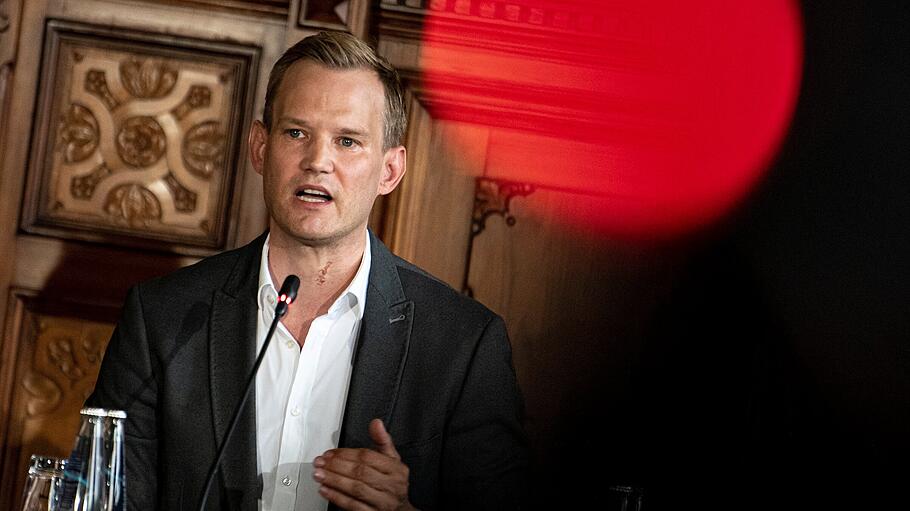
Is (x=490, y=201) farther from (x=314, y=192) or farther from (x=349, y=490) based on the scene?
(x=349, y=490)

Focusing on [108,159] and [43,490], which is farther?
[108,159]

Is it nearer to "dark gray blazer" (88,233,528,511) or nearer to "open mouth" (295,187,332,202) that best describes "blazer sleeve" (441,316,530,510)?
"dark gray blazer" (88,233,528,511)

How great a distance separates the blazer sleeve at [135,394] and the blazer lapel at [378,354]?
1.37 ft

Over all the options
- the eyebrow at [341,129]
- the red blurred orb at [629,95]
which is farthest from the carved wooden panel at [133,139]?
the eyebrow at [341,129]

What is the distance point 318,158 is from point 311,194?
8cm

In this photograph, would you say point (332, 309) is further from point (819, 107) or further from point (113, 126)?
point (819, 107)

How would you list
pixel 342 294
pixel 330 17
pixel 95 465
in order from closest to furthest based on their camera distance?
pixel 95 465 < pixel 342 294 < pixel 330 17

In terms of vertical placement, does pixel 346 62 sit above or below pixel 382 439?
above

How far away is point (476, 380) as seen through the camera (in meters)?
2.34

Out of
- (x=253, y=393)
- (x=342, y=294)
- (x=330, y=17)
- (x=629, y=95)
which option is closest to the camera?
(x=253, y=393)

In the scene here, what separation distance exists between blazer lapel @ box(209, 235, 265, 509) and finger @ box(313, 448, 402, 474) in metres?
0.28

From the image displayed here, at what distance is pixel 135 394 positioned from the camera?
2320 mm

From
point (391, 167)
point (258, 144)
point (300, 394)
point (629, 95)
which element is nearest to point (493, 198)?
point (629, 95)

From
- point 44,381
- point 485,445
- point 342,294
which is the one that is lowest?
point 44,381
